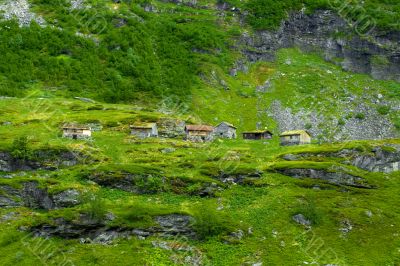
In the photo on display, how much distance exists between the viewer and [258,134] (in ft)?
406

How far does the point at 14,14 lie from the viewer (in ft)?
573

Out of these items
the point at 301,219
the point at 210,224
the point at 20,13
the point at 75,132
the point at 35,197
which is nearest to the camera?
the point at 210,224

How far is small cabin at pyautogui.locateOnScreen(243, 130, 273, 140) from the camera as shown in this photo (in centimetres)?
12338

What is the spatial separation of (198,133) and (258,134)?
61.8 feet

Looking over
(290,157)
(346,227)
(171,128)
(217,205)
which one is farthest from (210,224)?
(171,128)

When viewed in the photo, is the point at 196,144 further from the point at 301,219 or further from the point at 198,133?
the point at 301,219

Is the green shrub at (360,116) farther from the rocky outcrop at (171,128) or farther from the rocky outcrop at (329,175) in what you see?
the rocky outcrop at (329,175)

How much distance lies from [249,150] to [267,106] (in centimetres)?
5185

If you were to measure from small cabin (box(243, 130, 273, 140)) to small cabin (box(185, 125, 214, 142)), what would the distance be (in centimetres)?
1409

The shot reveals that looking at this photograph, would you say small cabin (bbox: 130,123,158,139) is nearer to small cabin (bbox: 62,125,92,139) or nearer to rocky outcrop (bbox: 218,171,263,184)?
small cabin (bbox: 62,125,92,139)

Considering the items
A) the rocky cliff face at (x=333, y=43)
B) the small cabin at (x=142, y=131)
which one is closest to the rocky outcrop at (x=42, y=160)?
the small cabin at (x=142, y=131)

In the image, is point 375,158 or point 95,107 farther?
point 95,107

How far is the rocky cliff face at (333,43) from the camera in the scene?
176m

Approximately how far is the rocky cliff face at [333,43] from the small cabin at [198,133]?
75216mm
